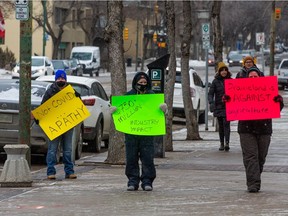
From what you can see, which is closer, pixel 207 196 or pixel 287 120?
pixel 207 196

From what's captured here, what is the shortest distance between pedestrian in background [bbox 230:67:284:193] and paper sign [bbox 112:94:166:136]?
3.75ft

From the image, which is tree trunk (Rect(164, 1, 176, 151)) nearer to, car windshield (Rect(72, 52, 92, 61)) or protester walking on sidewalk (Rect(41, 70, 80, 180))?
protester walking on sidewalk (Rect(41, 70, 80, 180))

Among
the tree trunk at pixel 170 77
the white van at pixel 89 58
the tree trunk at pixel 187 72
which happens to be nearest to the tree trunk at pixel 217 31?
the tree trunk at pixel 187 72

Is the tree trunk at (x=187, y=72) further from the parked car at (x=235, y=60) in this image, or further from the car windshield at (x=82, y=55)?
the parked car at (x=235, y=60)

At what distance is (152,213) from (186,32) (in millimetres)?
12369

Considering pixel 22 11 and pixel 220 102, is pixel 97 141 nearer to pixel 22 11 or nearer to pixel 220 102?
pixel 220 102

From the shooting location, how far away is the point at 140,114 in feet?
42.5

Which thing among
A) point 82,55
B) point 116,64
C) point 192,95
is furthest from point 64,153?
point 82,55

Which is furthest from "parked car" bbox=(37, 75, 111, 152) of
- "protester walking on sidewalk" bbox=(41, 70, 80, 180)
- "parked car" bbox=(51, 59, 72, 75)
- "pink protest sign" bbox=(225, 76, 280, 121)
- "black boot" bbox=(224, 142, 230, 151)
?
"parked car" bbox=(51, 59, 72, 75)

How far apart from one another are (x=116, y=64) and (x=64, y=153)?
2.64 metres

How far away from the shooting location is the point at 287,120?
30.4 m

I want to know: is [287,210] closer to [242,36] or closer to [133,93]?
[133,93]

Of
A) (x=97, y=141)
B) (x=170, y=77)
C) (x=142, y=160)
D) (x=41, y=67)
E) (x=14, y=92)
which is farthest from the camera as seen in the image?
(x=41, y=67)

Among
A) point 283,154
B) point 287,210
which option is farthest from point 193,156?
point 287,210
